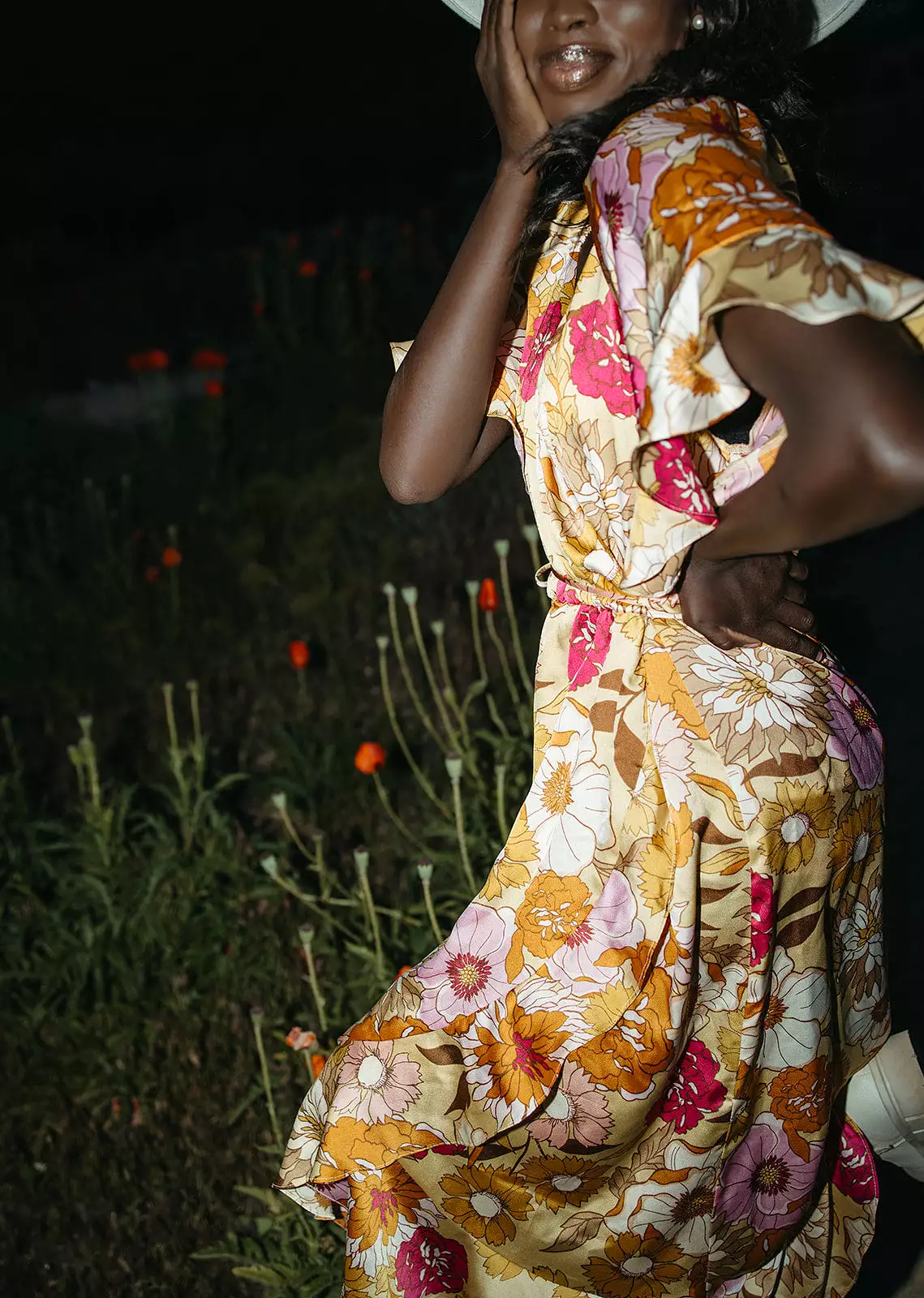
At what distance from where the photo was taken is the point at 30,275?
912 centimetres

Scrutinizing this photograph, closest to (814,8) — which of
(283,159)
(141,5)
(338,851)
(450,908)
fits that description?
(450,908)

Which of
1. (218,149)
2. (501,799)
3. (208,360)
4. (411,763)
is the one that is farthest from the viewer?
(218,149)

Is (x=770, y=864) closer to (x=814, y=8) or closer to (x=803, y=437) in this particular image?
(x=803, y=437)

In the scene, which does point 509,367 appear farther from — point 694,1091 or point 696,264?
point 694,1091

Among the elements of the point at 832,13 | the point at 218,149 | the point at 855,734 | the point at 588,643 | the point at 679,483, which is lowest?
the point at 855,734

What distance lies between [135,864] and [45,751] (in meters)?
0.94

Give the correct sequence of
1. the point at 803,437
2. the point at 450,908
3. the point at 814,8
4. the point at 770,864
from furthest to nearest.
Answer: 1. the point at 450,908
2. the point at 814,8
3. the point at 770,864
4. the point at 803,437

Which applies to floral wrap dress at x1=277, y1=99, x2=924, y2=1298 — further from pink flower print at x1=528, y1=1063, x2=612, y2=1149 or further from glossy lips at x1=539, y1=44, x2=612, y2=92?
glossy lips at x1=539, y1=44, x2=612, y2=92

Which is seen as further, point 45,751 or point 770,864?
point 45,751

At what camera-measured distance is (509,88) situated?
153cm

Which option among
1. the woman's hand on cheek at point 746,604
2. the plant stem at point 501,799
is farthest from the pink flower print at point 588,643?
the plant stem at point 501,799

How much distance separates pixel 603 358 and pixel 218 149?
34.9ft

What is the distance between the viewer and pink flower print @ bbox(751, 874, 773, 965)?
151 centimetres

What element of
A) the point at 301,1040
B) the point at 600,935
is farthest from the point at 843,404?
the point at 301,1040
